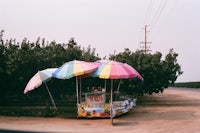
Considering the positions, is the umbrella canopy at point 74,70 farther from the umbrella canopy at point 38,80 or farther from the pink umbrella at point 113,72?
the umbrella canopy at point 38,80

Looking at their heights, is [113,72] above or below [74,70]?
below

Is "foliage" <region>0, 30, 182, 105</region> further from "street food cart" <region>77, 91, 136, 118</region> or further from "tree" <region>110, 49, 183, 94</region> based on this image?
"street food cart" <region>77, 91, 136, 118</region>

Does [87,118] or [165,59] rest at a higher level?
[165,59]

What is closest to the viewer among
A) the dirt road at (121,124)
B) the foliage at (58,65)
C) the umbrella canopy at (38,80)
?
the dirt road at (121,124)

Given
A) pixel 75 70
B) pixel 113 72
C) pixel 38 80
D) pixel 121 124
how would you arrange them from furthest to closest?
pixel 38 80
pixel 75 70
pixel 113 72
pixel 121 124

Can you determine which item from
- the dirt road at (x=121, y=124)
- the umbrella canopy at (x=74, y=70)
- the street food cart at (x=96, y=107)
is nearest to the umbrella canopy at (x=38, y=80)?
the umbrella canopy at (x=74, y=70)

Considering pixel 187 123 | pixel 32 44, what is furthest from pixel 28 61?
pixel 187 123

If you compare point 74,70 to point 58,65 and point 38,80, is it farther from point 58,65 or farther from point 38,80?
point 58,65

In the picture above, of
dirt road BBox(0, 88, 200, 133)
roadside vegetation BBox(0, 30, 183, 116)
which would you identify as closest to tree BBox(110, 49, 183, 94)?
roadside vegetation BBox(0, 30, 183, 116)

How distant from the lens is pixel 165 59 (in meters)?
26.9

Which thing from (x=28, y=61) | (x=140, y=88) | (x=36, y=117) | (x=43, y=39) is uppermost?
(x=43, y=39)

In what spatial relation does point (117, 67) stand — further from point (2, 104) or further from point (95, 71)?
point (2, 104)

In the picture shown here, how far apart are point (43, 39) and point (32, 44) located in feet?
5.16

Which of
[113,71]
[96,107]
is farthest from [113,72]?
[96,107]
